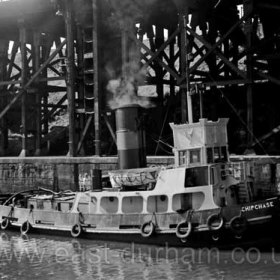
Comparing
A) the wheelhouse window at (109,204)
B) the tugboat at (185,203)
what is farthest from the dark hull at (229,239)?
the wheelhouse window at (109,204)

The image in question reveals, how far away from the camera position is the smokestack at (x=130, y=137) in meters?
19.2

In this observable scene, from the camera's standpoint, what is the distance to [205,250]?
1647cm

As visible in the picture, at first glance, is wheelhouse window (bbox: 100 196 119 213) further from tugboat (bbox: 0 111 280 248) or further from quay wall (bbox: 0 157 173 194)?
quay wall (bbox: 0 157 173 194)

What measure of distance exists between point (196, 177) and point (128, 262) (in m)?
3.38

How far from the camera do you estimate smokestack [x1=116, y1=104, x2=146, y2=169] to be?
63.0 feet

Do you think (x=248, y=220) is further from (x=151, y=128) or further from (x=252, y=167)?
(x=151, y=128)

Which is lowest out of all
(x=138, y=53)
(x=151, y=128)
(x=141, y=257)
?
(x=141, y=257)

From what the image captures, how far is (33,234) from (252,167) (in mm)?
8149

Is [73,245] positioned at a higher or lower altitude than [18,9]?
lower

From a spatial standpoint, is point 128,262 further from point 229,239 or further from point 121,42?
point 121,42

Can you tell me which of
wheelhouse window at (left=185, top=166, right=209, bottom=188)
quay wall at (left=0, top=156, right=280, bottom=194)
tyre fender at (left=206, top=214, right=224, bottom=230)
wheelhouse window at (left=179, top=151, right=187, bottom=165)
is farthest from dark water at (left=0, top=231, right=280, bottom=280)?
quay wall at (left=0, top=156, right=280, bottom=194)

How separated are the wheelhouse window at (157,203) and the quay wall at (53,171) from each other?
4162 mm

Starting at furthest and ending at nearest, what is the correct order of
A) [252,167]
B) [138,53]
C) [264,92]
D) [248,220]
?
[264,92] < [138,53] < [252,167] < [248,220]

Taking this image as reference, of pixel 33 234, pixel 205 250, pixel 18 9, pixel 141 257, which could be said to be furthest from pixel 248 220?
pixel 18 9
